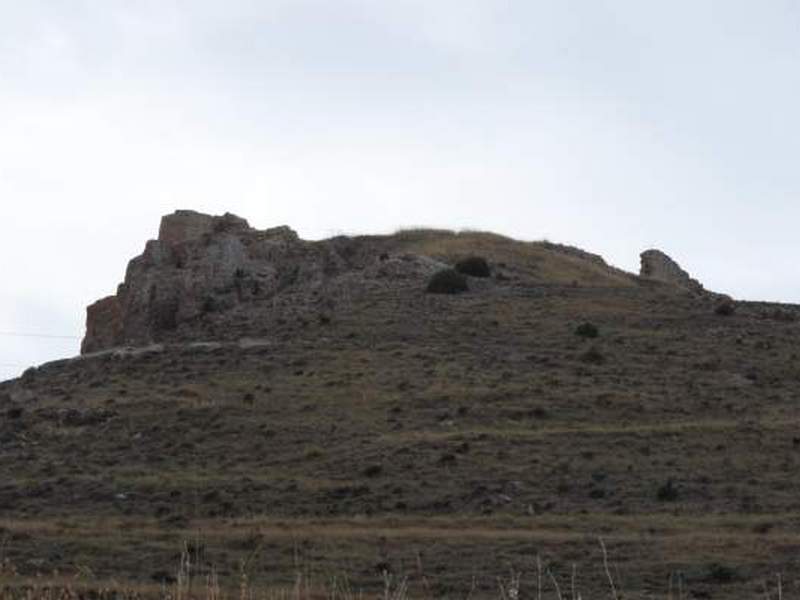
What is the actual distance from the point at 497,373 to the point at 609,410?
5.02m

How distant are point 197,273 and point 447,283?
8.74m

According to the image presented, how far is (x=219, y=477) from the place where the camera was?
3284 cm

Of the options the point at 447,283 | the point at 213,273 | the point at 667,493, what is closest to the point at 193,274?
the point at 213,273

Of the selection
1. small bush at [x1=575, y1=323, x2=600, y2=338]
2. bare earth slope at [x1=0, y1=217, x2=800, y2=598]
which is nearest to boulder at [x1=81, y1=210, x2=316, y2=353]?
bare earth slope at [x1=0, y1=217, x2=800, y2=598]

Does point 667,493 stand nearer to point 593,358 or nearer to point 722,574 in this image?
point 722,574

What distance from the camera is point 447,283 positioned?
51594 millimetres

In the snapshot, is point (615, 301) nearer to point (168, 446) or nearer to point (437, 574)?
point (168, 446)

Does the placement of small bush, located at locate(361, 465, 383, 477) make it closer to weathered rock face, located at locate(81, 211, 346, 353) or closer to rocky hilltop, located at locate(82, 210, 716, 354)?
rocky hilltop, located at locate(82, 210, 716, 354)

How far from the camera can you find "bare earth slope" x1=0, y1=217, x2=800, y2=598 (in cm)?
2436

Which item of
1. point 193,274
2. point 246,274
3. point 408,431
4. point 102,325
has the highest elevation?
point 246,274

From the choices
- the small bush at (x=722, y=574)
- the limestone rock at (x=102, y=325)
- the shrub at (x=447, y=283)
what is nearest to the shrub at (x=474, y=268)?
the shrub at (x=447, y=283)

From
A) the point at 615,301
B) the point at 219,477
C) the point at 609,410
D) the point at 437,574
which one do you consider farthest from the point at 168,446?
the point at 615,301

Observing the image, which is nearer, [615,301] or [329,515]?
[329,515]

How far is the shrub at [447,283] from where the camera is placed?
51.4 metres
